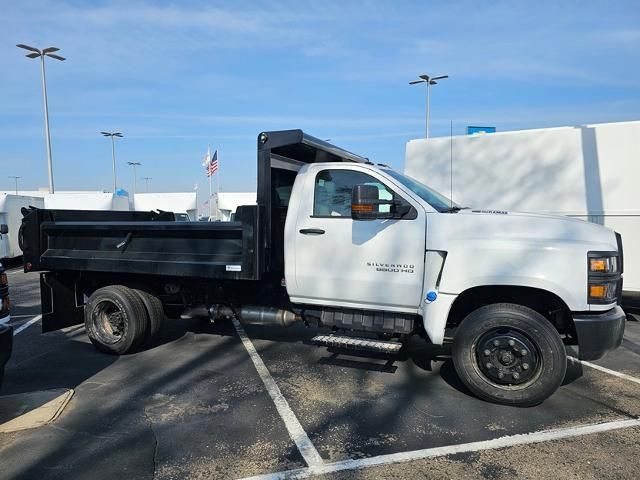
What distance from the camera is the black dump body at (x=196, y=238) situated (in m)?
5.12

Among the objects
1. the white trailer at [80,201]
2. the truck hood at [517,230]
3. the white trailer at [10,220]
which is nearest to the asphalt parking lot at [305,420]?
the truck hood at [517,230]

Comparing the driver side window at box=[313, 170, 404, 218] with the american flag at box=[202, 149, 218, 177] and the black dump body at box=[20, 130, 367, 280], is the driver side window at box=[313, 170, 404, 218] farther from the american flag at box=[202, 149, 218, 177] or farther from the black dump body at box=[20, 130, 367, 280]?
the american flag at box=[202, 149, 218, 177]

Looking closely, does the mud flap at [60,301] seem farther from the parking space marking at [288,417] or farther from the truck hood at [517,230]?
the truck hood at [517,230]

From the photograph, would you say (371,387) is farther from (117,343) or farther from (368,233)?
(117,343)

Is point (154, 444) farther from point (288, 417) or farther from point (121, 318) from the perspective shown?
point (121, 318)

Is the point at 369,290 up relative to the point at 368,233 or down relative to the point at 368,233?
down

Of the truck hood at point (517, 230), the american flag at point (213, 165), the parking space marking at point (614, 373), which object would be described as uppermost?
the american flag at point (213, 165)

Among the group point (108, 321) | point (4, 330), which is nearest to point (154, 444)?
point (4, 330)

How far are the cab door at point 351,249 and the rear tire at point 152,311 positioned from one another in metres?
1.99

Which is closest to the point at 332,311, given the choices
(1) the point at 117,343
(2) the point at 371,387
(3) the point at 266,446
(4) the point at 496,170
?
(2) the point at 371,387

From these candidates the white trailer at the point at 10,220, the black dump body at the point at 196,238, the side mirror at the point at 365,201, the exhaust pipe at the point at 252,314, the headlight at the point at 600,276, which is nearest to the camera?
the headlight at the point at 600,276

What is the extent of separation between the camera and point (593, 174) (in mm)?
7480

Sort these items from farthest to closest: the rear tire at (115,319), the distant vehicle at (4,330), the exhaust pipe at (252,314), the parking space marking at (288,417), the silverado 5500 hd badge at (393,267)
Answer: the rear tire at (115,319) < the exhaust pipe at (252,314) < the silverado 5500 hd badge at (393,267) < the distant vehicle at (4,330) < the parking space marking at (288,417)

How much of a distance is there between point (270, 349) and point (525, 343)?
10.2 feet
